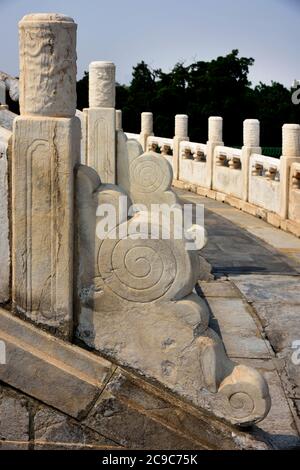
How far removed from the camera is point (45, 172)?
3.16 meters

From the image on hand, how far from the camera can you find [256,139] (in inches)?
500

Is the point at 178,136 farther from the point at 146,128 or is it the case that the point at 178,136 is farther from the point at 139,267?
the point at 139,267

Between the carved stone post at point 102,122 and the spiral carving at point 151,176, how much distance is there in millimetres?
357

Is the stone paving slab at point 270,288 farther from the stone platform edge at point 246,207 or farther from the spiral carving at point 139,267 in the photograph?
the spiral carving at point 139,267

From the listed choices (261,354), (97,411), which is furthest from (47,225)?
(261,354)

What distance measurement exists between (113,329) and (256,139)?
9792mm

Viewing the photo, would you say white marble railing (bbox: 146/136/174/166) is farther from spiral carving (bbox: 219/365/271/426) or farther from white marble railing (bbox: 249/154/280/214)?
spiral carving (bbox: 219/365/271/426)

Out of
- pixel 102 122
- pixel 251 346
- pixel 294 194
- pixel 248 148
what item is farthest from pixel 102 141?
pixel 248 148

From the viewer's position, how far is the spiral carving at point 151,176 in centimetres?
644

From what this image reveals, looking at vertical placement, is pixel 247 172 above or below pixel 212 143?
below

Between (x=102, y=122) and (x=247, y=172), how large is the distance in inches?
212

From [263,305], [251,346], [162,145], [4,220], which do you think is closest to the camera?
[4,220]

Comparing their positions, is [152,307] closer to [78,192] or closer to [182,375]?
[182,375]

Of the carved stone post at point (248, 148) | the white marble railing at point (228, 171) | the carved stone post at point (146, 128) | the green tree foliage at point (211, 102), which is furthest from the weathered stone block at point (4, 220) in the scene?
the green tree foliage at point (211, 102)
